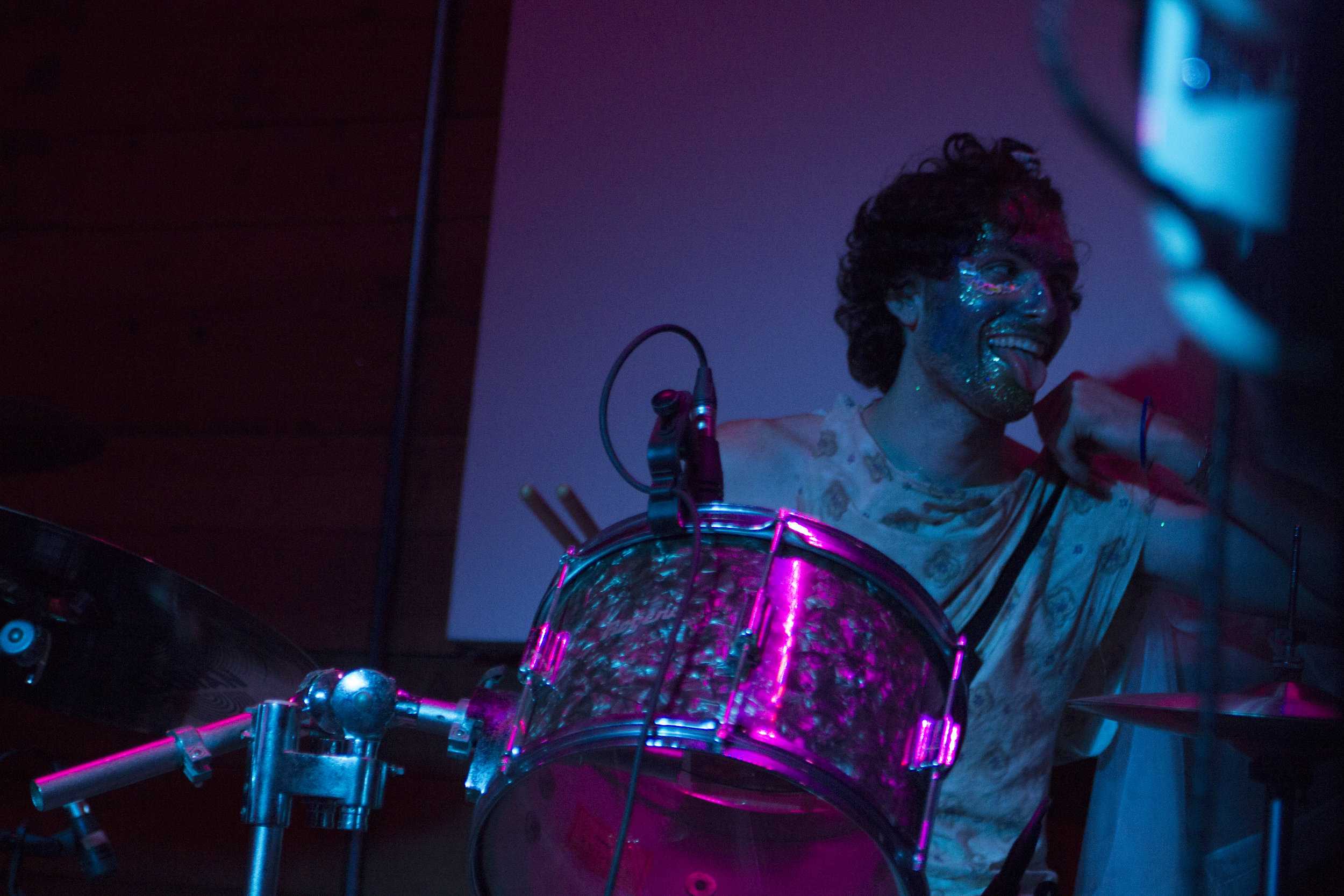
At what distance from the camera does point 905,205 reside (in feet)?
5.31

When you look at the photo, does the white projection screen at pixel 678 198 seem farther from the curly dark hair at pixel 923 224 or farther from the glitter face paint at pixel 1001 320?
the glitter face paint at pixel 1001 320

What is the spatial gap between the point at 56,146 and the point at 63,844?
1326 millimetres

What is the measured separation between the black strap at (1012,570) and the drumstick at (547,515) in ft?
1.59

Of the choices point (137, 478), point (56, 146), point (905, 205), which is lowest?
point (137, 478)

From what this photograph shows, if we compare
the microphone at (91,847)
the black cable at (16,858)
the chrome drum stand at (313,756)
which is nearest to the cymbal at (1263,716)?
the chrome drum stand at (313,756)

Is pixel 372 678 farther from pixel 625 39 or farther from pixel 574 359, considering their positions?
pixel 625 39

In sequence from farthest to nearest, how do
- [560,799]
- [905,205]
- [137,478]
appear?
[137,478], [905,205], [560,799]

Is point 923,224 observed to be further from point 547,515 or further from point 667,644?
point 667,644

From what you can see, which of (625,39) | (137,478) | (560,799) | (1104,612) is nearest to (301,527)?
(137,478)

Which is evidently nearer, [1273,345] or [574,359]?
[1273,345]

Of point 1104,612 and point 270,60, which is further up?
point 270,60

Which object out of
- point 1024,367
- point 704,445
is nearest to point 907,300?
point 1024,367

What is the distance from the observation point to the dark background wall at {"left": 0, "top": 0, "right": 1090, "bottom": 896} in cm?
182

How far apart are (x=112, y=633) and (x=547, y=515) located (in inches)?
20.9
